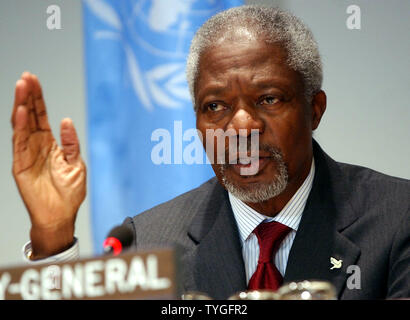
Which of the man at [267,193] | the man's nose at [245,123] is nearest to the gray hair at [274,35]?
the man at [267,193]

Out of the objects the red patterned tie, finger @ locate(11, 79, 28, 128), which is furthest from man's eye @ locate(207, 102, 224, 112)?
finger @ locate(11, 79, 28, 128)

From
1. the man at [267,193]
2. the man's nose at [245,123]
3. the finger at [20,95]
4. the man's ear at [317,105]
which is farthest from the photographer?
the man's ear at [317,105]

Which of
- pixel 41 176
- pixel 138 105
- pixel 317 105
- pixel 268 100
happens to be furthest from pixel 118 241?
pixel 138 105

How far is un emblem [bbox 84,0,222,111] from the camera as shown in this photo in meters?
2.67

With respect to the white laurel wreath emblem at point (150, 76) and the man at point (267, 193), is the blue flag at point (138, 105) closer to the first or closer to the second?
the white laurel wreath emblem at point (150, 76)

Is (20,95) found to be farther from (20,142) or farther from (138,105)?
(138,105)

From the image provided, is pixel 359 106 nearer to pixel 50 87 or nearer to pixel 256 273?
pixel 256 273

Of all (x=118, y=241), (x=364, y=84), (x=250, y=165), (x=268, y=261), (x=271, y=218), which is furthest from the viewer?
(x=364, y=84)

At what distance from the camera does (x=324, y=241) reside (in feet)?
5.70

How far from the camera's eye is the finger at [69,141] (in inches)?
59.2

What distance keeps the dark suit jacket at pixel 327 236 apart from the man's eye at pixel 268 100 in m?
0.28

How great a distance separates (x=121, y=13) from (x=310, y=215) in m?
1.43

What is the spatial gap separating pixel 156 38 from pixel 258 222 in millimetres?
1186

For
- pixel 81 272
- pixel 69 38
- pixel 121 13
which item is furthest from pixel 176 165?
pixel 81 272
